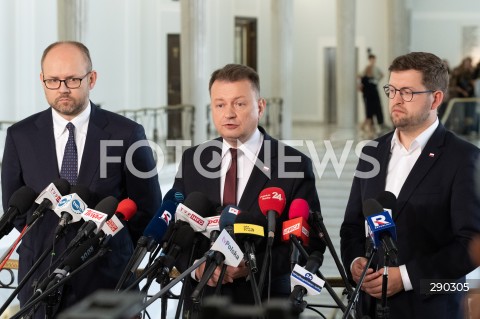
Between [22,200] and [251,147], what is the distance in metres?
0.98

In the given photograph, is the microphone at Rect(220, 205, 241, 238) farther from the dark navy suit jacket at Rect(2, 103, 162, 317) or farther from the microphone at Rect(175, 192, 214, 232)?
the dark navy suit jacket at Rect(2, 103, 162, 317)

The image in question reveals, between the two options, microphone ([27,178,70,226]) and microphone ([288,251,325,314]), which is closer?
microphone ([288,251,325,314])

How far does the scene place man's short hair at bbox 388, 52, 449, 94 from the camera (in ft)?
12.3

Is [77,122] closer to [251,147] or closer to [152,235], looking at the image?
[251,147]

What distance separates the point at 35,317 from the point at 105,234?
0.78 meters

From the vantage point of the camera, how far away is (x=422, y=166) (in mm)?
3789

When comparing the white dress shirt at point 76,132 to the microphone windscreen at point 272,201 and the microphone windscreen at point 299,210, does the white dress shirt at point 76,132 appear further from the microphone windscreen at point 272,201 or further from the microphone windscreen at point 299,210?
the microphone windscreen at point 299,210

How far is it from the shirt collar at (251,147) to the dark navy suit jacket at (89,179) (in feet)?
1.55

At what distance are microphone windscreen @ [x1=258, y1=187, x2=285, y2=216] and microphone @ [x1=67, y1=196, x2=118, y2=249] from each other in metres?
0.55

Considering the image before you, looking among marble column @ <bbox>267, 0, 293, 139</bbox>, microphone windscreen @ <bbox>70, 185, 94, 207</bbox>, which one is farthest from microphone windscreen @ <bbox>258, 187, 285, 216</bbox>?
marble column @ <bbox>267, 0, 293, 139</bbox>

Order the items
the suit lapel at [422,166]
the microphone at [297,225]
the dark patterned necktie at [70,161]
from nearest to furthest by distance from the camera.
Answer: the microphone at [297,225] < the suit lapel at [422,166] < the dark patterned necktie at [70,161]

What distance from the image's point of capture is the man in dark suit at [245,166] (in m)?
3.76

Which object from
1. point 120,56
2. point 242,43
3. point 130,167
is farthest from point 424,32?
point 130,167

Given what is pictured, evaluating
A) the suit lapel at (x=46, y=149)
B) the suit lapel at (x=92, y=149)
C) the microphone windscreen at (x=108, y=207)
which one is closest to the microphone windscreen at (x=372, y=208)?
the microphone windscreen at (x=108, y=207)
